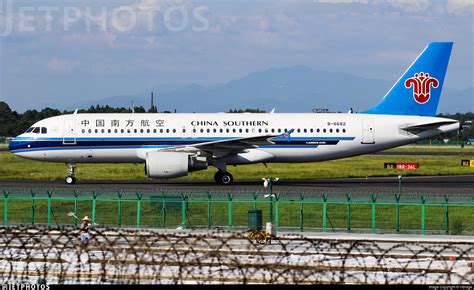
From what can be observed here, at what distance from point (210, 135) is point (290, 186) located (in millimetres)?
5884

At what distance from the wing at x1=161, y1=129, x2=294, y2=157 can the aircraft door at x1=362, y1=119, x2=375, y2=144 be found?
4.99 metres

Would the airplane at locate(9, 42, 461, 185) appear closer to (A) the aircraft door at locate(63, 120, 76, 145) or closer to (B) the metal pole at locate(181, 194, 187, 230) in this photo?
(A) the aircraft door at locate(63, 120, 76, 145)

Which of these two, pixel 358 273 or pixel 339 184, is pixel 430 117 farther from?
pixel 358 273

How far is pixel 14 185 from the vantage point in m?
57.5

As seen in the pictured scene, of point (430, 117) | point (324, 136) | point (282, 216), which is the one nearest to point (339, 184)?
point (324, 136)

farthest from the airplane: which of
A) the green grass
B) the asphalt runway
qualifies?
the green grass

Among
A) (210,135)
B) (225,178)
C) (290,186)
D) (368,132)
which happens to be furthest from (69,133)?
(368,132)

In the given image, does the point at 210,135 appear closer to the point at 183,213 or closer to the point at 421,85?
the point at 421,85

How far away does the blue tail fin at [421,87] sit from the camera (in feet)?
196

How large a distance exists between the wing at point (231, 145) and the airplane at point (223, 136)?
0.07m

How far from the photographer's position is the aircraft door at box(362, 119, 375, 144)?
2277 inches

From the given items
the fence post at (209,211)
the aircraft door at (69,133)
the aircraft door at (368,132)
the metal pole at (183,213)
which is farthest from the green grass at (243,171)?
the metal pole at (183,213)

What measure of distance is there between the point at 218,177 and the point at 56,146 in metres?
10.2

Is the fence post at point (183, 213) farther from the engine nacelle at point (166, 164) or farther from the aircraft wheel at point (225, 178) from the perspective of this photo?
the aircraft wheel at point (225, 178)
